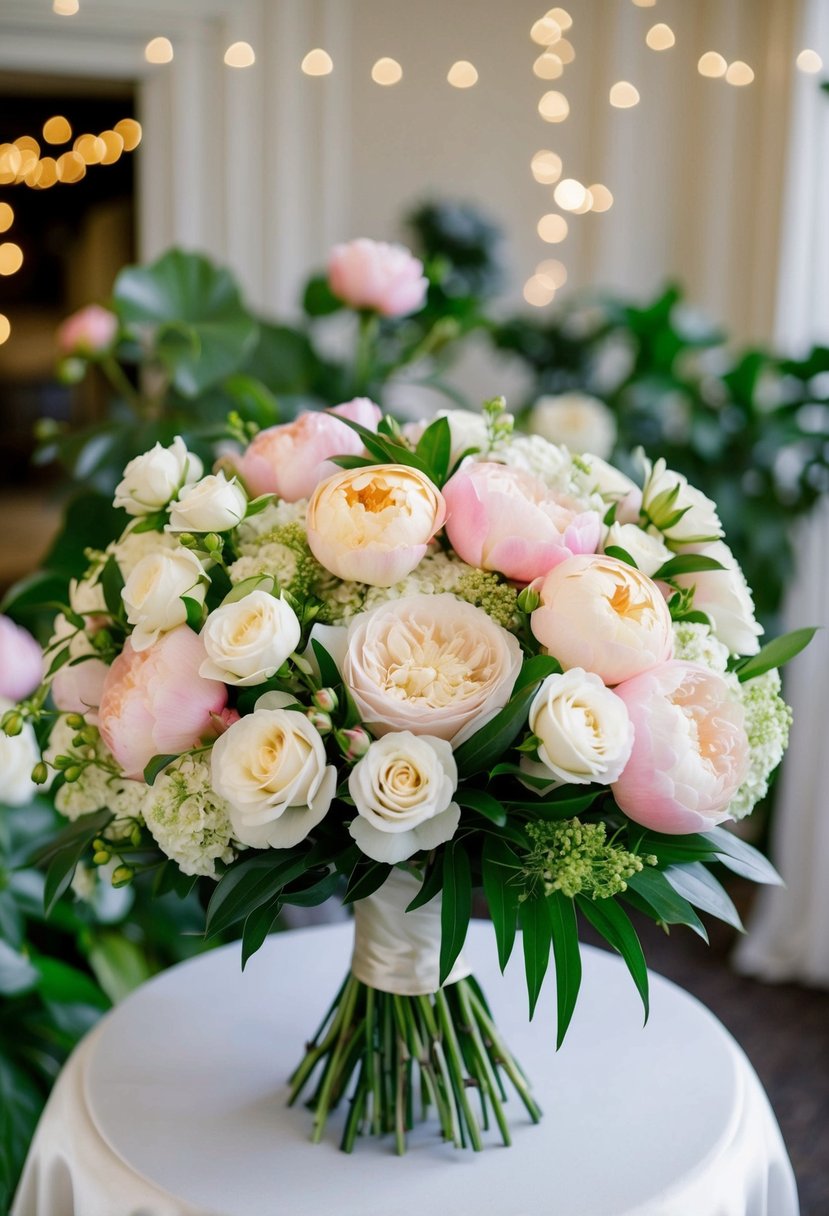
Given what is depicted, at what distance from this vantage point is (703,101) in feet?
9.52

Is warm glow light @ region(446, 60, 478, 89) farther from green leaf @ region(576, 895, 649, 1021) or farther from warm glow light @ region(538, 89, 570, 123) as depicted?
green leaf @ region(576, 895, 649, 1021)

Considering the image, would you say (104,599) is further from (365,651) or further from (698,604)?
(698,604)

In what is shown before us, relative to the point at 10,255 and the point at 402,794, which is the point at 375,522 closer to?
the point at 402,794

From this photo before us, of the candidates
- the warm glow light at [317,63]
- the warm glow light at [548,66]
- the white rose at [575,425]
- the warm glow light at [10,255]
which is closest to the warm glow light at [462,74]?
the warm glow light at [548,66]

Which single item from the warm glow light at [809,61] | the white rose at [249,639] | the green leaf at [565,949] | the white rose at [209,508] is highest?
the warm glow light at [809,61]

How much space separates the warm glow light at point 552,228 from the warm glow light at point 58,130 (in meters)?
2.39

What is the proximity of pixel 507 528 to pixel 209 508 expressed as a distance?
0.68 ft

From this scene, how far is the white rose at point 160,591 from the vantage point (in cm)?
79

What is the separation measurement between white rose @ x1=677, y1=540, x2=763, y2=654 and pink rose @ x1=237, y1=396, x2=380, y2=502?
0.91 feet

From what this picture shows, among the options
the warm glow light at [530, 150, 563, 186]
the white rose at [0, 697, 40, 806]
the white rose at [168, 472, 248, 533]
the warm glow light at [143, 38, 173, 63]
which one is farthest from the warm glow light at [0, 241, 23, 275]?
the white rose at [168, 472, 248, 533]

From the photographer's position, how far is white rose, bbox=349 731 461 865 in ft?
2.35

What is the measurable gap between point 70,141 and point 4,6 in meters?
2.44

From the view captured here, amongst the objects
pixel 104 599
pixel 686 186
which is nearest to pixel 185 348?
pixel 104 599

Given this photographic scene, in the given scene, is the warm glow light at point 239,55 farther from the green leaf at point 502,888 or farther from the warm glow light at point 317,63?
the green leaf at point 502,888
